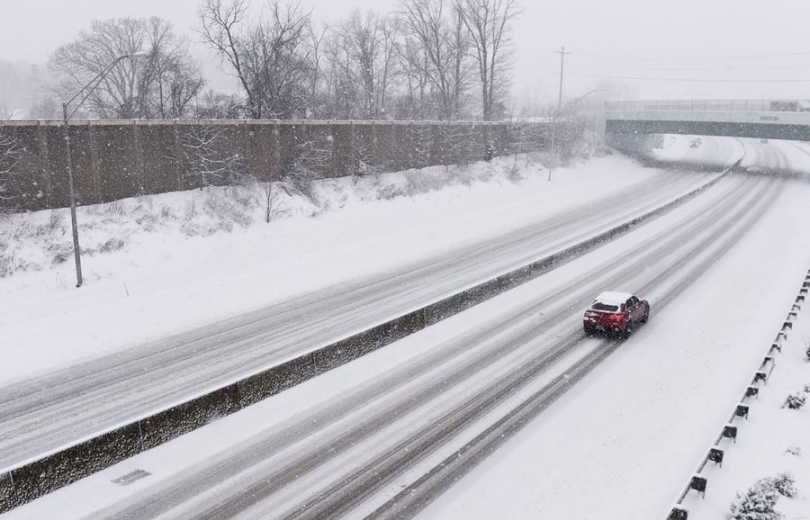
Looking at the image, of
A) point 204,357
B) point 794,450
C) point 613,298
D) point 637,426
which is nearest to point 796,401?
point 794,450

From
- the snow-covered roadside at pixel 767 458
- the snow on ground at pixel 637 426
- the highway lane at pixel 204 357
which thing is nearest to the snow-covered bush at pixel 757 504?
the snow-covered roadside at pixel 767 458

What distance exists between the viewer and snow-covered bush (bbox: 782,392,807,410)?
16.0 metres

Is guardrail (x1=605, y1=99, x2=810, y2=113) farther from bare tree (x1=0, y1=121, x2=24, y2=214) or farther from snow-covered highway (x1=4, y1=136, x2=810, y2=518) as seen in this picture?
bare tree (x1=0, y1=121, x2=24, y2=214)

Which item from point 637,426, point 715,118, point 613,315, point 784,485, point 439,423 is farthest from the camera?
point 715,118

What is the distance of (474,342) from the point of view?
796 inches

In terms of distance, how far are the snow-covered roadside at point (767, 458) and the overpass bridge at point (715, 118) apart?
52084 mm

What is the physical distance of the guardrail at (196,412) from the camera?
38.9 ft

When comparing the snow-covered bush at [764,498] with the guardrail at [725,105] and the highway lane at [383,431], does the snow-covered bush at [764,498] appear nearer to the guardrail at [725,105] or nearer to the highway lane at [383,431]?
the highway lane at [383,431]

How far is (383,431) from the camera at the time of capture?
47.1 feet

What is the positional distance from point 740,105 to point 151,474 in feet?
228

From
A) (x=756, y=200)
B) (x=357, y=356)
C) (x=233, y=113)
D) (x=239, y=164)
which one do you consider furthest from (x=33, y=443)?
(x=756, y=200)

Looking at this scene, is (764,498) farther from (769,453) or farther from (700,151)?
(700,151)

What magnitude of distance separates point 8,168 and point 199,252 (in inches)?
338

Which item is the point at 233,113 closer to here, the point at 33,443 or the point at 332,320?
the point at 332,320
